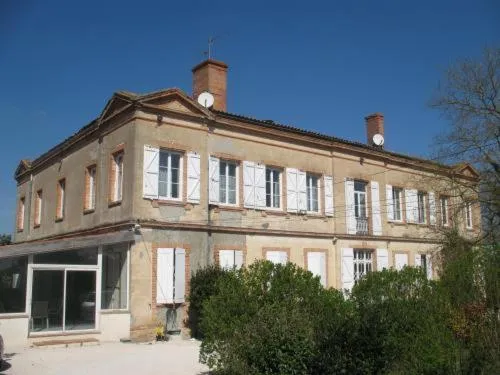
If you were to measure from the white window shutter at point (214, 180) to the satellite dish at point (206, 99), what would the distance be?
80.0 inches

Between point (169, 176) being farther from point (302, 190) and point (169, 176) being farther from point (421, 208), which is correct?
point (421, 208)

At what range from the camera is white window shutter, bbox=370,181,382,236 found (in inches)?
896

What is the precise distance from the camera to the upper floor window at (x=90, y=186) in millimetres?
18578

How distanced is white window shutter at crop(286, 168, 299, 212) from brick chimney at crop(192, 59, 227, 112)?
3.42 metres

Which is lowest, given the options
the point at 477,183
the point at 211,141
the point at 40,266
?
the point at 40,266

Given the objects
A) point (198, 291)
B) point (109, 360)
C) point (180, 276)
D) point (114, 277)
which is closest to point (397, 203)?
point (198, 291)

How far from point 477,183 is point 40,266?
14.2 metres

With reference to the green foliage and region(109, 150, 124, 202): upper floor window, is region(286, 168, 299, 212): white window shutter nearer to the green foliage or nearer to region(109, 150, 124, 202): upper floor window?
the green foliage

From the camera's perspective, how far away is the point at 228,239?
17.4m

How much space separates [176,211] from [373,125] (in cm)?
1389

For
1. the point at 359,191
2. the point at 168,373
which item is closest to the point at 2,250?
the point at 168,373

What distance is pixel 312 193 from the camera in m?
20.7

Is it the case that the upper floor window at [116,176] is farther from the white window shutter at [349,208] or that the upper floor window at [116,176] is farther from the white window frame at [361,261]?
the white window frame at [361,261]

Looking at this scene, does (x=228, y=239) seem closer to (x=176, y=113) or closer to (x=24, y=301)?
(x=176, y=113)
